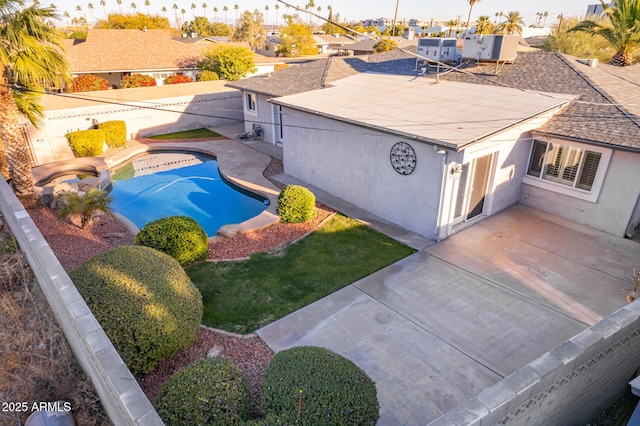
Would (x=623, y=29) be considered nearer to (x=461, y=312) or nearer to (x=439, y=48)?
(x=439, y=48)

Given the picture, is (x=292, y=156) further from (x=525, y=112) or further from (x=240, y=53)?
(x=240, y=53)

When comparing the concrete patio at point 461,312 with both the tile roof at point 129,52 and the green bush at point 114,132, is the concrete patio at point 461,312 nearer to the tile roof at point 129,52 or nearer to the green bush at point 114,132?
the green bush at point 114,132

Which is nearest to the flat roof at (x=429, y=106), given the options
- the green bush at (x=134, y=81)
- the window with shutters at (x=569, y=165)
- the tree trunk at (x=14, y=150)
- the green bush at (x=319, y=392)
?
the window with shutters at (x=569, y=165)

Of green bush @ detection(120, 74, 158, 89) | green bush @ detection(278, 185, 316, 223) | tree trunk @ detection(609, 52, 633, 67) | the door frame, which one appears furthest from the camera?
green bush @ detection(120, 74, 158, 89)

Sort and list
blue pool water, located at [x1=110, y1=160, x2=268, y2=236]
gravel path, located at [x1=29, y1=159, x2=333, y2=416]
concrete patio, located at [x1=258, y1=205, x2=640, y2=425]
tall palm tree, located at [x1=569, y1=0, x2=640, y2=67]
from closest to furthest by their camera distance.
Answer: concrete patio, located at [x1=258, y1=205, x2=640, y2=425], gravel path, located at [x1=29, y1=159, x2=333, y2=416], blue pool water, located at [x1=110, y1=160, x2=268, y2=236], tall palm tree, located at [x1=569, y1=0, x2=640, y2=67]

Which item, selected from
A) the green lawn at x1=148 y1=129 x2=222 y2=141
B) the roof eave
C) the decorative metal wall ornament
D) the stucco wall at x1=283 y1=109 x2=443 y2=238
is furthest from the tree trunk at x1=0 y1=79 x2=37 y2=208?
the roof eave

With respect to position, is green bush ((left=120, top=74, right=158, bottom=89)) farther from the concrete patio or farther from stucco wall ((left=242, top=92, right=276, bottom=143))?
the concrete patio

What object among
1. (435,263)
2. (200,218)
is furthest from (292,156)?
(435,263)
